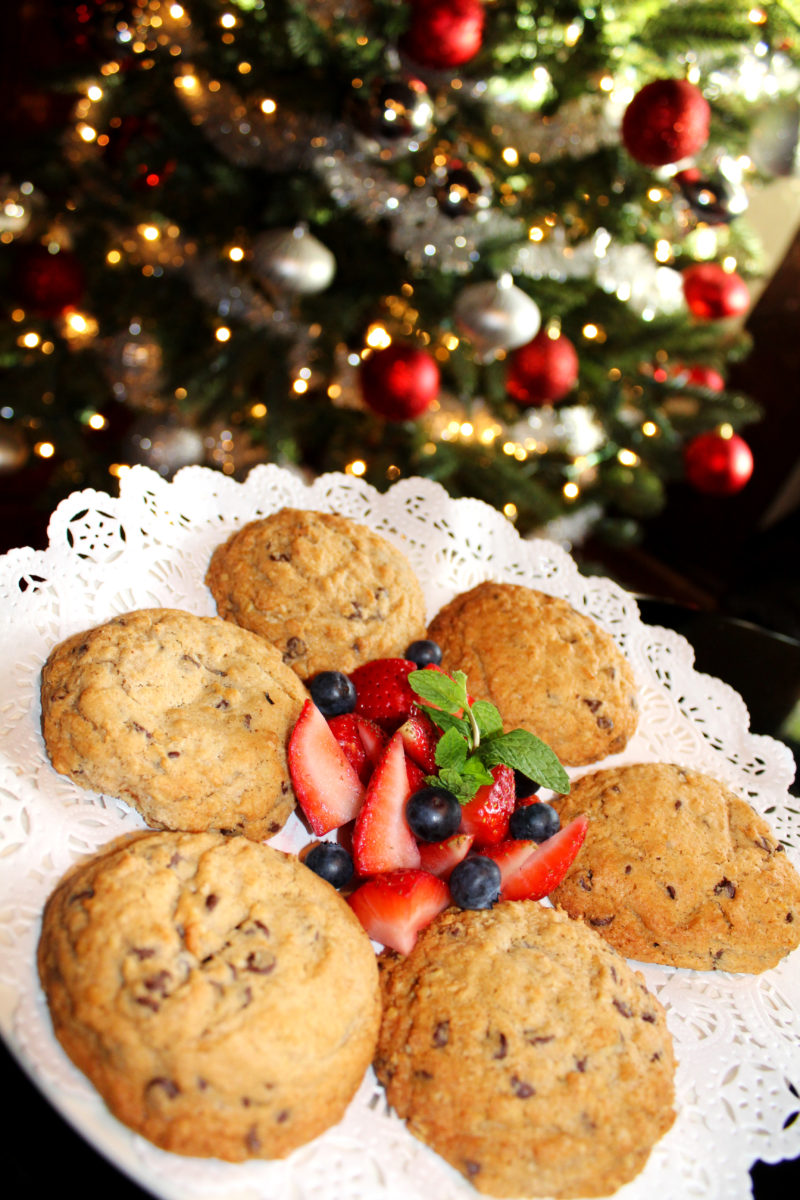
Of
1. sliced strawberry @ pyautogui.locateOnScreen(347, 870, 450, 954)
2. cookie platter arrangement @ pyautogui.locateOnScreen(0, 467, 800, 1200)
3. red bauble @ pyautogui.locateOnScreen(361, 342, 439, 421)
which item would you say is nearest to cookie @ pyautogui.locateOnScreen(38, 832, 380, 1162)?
cookie platter arrangement @ pyautogui.locateOnScreen(0, 467, 800, 1200)

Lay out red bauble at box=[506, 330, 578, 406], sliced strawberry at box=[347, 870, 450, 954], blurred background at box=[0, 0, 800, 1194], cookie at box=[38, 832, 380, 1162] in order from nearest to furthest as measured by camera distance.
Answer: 1. cookie at box=[38, 832, 380, 1162]
2. sliced strawberry at box=[347, 870, 450, 954]
3. blurred background at box=[0, 0, 800, 1194]
4. red bauble at box=[506, 330, 578, 406]

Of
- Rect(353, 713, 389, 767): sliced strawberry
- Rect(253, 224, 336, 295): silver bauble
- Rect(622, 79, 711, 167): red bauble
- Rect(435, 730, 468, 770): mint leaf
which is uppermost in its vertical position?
Rect(622, 79, 711, 167): red bauble

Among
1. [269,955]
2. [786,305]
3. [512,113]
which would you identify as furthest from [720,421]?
[269,955]

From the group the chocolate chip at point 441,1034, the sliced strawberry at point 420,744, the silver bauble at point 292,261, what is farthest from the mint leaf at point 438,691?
the silver bauble at point 292,261

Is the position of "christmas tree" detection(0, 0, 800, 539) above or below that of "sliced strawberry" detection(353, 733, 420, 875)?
above

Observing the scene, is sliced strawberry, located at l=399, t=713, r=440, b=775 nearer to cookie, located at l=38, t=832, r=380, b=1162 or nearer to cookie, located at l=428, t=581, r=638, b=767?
cookie, located at l=428, t=581, r=638, b=767

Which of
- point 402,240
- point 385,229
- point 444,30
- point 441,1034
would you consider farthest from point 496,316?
point 441,1034
